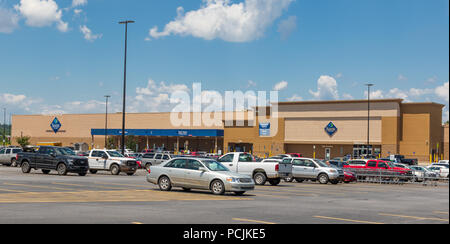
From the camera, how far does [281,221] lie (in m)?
13.5

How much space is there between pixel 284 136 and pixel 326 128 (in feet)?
23.6

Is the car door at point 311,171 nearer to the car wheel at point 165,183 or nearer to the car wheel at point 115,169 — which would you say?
the car wheel at point 115,169

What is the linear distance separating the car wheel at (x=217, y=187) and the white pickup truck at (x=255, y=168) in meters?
7.76

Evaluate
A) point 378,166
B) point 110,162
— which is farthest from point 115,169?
point 378,166

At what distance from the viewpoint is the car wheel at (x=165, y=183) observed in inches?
901

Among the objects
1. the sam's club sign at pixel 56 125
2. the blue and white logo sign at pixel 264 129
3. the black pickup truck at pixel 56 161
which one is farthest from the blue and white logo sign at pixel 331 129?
the sam's club sign at pixel 56 125

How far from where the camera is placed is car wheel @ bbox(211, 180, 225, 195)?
21594 mm

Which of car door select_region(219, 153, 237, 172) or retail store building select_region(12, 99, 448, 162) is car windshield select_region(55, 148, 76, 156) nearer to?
car door select_region(219, 153, 237, 172)

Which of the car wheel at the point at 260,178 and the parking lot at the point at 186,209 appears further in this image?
the car wheel at the point at 260,178

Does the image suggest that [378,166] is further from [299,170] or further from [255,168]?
[255,168]

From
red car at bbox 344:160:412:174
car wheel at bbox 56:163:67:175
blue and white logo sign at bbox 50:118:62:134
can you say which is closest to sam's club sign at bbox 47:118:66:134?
blue and white logo sign at bbox 50:118:62:134

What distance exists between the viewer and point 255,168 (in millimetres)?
29641
